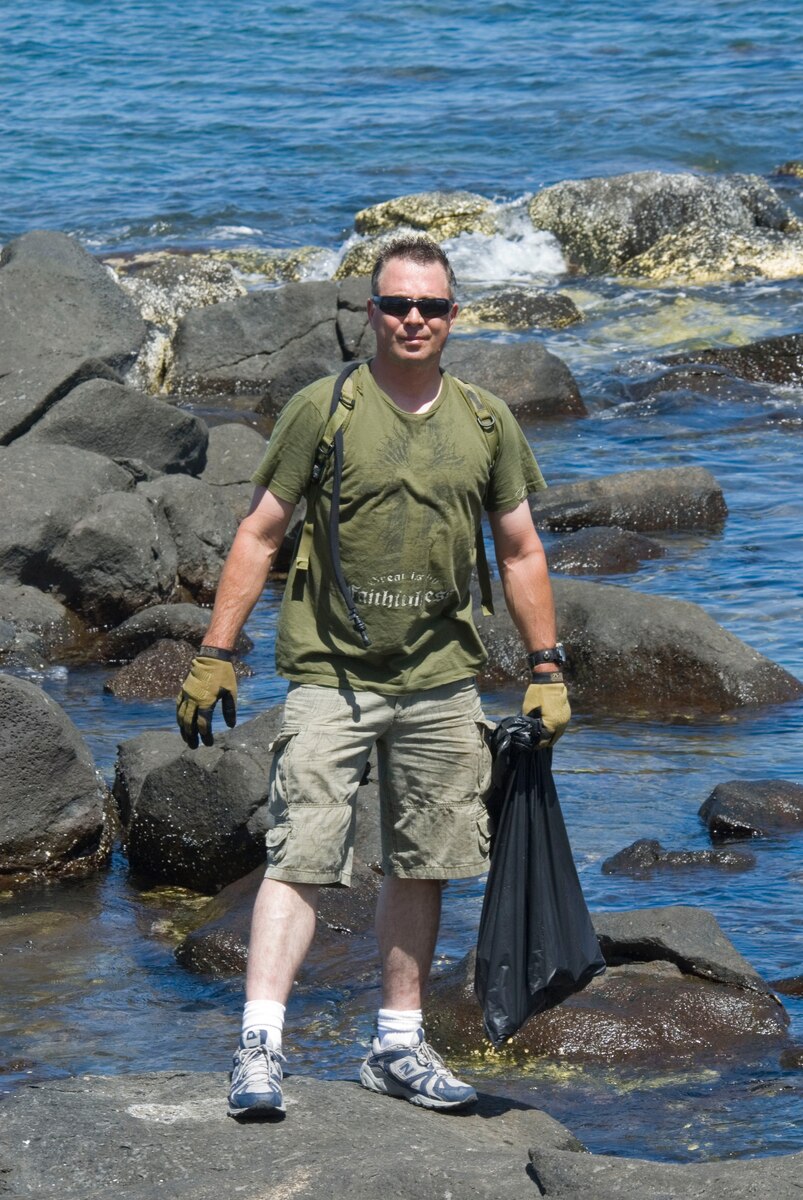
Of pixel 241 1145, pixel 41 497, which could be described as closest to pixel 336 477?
pixel 241 1145

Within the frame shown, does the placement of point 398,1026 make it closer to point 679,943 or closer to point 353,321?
point 679,943

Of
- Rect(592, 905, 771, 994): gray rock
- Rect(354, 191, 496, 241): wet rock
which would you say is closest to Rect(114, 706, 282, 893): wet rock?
Rect(592, 905, 771, 994): gray rock

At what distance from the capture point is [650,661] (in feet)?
31.0

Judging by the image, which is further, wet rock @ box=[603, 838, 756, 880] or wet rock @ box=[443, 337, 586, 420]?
wet rock @ box=[443, 337, 586, 420]

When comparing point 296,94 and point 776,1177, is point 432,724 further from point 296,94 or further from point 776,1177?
point 296,94

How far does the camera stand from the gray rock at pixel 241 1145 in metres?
3.76

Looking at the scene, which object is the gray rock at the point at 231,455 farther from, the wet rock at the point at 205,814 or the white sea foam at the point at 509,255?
the white sea foam at the point at 509,255

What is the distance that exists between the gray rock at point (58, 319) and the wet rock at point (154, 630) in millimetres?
2884

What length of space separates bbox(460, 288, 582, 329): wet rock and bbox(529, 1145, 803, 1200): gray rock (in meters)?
16.5

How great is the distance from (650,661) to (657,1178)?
5.82 metres

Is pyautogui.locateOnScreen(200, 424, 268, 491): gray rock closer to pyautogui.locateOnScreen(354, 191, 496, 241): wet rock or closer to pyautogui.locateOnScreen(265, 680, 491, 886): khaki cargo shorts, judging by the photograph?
pyautogui.locateOnScreen(265, 680, 491, 886): khaki cargo shorts

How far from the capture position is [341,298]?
56.5 ft

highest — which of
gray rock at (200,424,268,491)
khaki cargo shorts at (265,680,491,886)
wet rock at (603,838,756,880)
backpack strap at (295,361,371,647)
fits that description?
backpack strap at (295,361,371,647)

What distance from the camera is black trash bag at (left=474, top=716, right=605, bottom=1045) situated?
441cm
